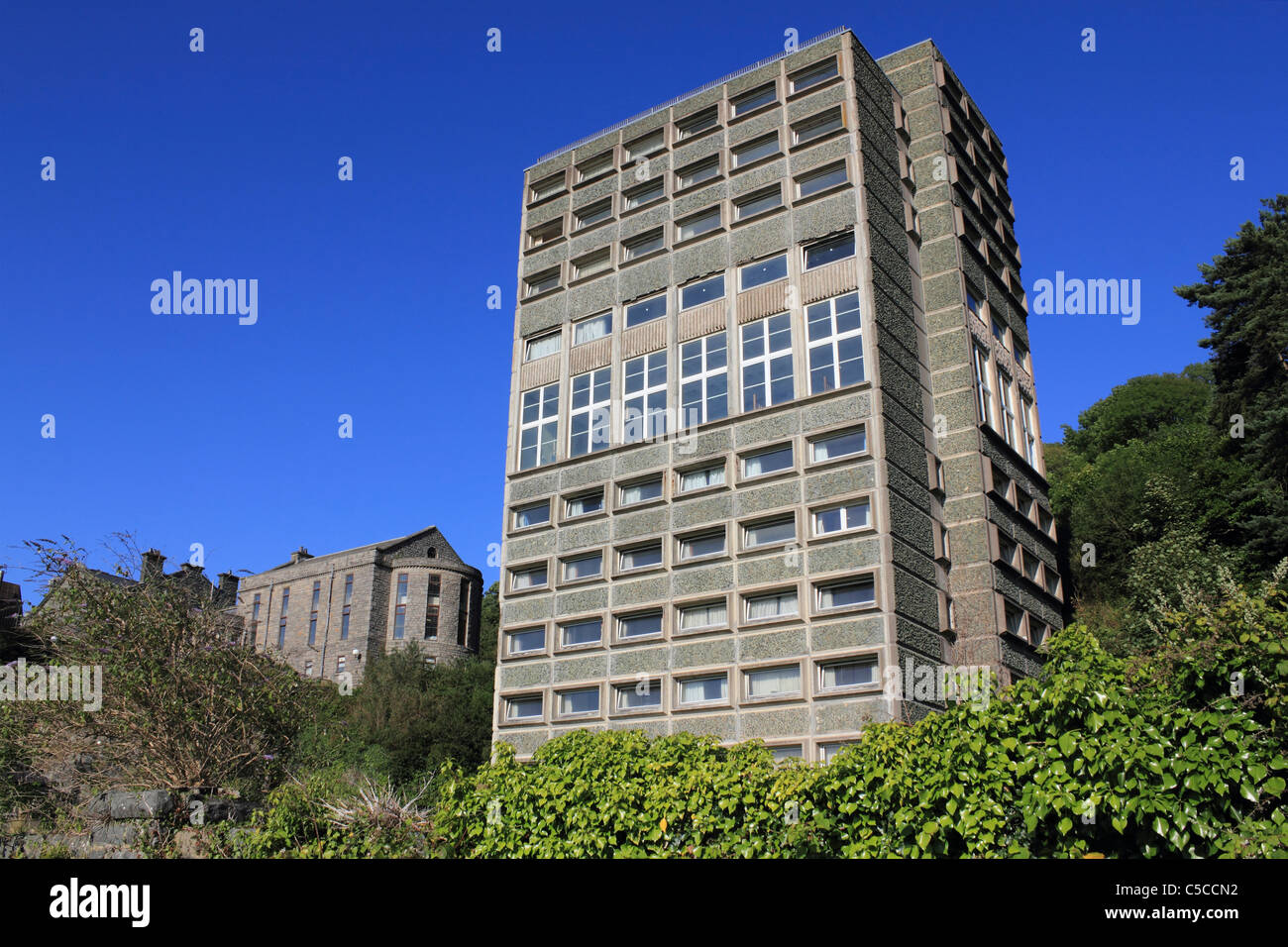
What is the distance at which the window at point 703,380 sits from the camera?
32.0 meters

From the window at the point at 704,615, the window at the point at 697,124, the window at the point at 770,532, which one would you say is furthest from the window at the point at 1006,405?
the window at the point at 697,124

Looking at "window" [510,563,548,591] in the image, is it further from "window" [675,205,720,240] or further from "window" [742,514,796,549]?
"window" [675,205,720,240]

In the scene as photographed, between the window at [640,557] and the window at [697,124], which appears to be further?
the window at [697,124]

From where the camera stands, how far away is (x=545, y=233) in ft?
133

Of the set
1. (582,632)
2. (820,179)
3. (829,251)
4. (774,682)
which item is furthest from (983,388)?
(582,632)

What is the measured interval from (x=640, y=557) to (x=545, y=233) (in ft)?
50.4

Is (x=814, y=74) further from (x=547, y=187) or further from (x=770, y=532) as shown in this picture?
(x=770, y=532)

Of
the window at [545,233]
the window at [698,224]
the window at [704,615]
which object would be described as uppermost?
the window at [545,233]

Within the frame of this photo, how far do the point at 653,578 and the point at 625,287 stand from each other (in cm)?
1122

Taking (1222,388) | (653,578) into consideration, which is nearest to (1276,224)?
(1222,388)

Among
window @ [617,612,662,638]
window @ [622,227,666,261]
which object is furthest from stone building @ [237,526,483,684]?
window @ [617,612,662,638]

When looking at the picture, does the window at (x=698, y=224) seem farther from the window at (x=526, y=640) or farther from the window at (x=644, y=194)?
the window at (x=526, y=640)

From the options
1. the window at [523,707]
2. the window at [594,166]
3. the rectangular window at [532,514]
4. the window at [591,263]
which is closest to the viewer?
the window at [523,707]

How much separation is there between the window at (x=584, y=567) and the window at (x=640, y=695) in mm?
3920
